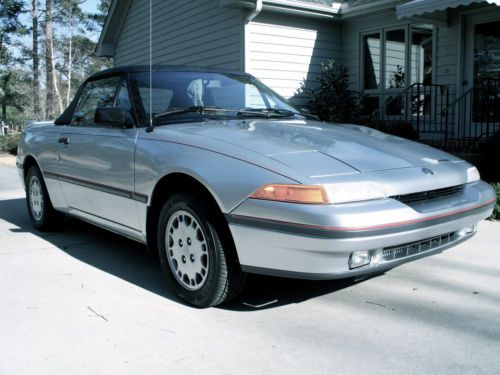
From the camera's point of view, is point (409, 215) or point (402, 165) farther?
point (402, 165)

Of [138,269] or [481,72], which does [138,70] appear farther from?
[481,72]

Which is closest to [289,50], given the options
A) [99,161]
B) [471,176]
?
[99,161]

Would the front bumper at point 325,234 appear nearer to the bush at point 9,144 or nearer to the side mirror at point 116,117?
the side mirror at point 116,117

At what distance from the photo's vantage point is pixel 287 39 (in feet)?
37.3

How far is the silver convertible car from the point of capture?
9.54 ft

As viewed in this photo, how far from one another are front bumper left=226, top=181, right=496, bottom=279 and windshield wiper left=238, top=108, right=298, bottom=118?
1.42m

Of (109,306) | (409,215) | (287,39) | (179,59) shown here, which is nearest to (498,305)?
(409,215)

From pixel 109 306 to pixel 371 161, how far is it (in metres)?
1.91

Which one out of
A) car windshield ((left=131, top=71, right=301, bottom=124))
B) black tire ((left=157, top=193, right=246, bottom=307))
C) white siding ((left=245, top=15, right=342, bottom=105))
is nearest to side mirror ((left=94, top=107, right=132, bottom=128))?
car windshield ((left=131, top=71, right=301, bottom=124))

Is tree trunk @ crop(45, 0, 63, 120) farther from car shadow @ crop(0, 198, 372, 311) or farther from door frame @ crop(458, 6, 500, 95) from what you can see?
car shadow @ crop(0, 198, 372, 311)

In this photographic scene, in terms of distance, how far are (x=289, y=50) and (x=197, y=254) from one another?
28.7 ft

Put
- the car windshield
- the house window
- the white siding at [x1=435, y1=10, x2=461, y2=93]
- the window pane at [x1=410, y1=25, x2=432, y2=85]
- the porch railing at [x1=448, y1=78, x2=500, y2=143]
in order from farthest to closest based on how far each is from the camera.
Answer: the house window
the window pane at [x1=410, y1=25, x2=432, y2=85]
the white siding at [x1=435, y1=10, x2=461, y2=93]
the porch railing at [x1=448, y1=78, x2=500, y2=143]
the car windshield

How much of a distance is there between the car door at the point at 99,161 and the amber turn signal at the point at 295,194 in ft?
4.16

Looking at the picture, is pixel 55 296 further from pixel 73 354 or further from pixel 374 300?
pixel 374 300
